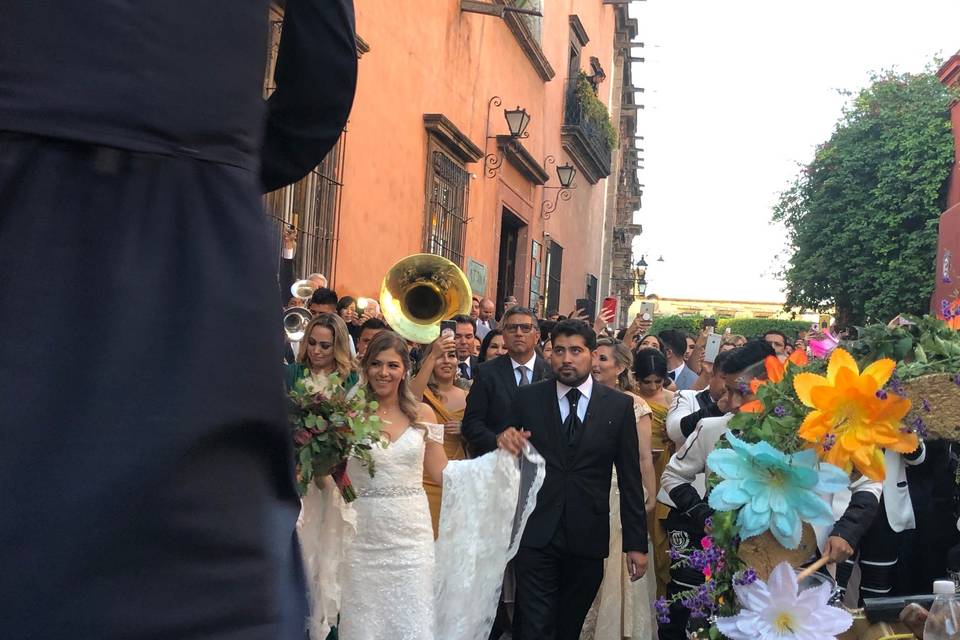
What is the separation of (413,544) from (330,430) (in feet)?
3.43

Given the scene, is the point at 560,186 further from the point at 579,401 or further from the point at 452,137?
the point at 579,401

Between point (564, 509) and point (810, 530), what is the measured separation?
3.34m

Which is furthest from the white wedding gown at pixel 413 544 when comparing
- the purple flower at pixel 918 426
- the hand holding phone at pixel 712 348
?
the hand holding phone at pixel 712 348

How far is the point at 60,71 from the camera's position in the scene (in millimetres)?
1245

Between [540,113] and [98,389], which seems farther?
[540,113]

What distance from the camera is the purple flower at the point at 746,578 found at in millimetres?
3717

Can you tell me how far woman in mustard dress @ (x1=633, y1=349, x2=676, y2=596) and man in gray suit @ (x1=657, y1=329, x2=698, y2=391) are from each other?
234cm

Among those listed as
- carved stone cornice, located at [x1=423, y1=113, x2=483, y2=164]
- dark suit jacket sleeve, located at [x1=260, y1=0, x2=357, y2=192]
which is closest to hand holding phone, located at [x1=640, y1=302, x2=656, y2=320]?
carved stone cornice, located at [x1=423, y1=113, x2=483, y2=164]

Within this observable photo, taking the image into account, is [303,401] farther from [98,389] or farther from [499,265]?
[499,265]

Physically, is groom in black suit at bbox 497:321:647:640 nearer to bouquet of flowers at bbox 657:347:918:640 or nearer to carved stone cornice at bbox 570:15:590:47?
bouquet of flowers at bbox 657:347:918:640

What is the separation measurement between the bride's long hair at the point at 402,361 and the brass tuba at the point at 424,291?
12.8 feet

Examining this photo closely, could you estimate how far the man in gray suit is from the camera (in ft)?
39.3

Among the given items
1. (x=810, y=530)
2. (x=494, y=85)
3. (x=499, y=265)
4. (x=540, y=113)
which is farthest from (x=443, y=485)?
(x=540, y=113)

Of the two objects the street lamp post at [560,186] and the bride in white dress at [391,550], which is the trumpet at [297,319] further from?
the street lamp post at [560,186]
